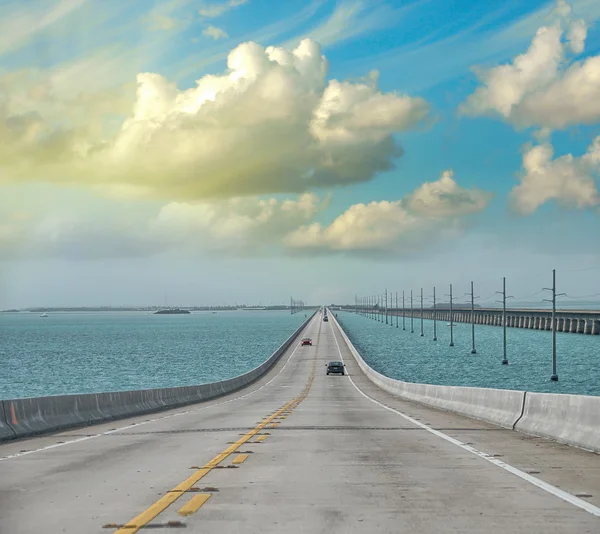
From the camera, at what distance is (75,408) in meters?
24.6

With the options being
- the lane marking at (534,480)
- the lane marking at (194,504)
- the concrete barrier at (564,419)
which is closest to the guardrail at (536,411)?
the concrete barrier at (564,419)

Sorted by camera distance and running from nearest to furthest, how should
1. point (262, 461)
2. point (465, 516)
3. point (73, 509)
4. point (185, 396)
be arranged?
point (465, 516) < point (73, 509) < point (262, 461) < point (185, 396)

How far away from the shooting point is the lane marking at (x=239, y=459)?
13562 millimetres

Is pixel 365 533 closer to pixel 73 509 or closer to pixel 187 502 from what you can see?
pixel 187 502

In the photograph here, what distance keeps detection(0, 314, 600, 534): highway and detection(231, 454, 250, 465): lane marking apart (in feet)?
0.12

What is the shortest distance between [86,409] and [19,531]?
18.0 m

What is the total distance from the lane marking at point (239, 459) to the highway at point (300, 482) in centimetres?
4

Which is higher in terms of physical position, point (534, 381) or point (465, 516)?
point (465, 516)

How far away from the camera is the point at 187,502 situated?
383 inches

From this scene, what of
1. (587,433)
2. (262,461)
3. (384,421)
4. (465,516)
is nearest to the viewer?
(465,516)

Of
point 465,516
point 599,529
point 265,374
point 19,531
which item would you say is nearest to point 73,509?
point 19,531

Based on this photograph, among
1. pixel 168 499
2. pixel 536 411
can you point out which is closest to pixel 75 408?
pixel 536 411

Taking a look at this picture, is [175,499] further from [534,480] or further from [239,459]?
[534,480]

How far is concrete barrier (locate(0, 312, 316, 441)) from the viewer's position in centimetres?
1969
